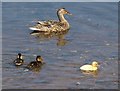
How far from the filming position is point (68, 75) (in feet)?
53.1

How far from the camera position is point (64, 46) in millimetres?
20188

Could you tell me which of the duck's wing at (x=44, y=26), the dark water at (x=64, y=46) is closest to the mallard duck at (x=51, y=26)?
the duck's wing at (x=44, y=26)

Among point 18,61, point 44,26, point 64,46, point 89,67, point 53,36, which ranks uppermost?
point 44,26

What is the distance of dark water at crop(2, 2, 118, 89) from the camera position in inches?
612

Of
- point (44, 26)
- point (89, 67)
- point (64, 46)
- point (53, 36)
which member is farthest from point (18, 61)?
point (44, 26)

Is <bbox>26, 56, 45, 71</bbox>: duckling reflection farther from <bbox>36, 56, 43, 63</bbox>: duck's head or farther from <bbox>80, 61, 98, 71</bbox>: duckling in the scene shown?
<bbox>80, 61, 98, 71</bbox>: duckling

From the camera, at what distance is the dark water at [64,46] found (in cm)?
1555

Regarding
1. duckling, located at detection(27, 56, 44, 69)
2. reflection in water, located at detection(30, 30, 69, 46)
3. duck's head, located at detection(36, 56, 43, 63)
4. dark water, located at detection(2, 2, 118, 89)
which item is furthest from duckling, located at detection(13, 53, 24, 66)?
reflection in water, located at detection(30, 30, 69, 46)

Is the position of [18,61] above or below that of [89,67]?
above

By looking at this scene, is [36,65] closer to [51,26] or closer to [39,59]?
[39,59]

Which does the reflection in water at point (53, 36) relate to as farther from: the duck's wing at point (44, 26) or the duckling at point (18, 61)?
the duckling at point (18, 61)

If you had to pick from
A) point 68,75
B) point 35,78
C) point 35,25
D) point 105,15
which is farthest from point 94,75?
point 105,15

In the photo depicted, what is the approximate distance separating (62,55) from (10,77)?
3259 millimetres

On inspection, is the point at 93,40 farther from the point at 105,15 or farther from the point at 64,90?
the point at 64,90
